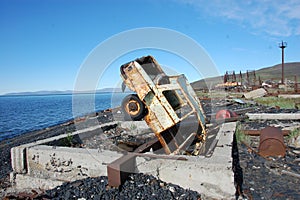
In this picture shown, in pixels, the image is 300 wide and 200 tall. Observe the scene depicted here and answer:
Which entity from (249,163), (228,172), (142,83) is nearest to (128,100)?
(142,83)

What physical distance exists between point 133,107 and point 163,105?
57 centimetres

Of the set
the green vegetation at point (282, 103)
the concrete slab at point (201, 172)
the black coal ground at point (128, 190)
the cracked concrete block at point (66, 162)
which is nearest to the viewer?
the concrete slab at point (201, 172)

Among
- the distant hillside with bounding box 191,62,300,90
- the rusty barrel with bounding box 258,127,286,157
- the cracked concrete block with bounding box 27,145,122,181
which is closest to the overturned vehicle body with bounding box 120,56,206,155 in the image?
the cracked concrete block with bounding box 27,145,122,181

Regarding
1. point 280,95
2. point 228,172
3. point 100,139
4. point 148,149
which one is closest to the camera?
point 228,172

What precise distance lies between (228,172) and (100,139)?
3.95m

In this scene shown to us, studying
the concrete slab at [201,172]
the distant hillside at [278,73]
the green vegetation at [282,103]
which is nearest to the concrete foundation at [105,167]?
the concrete slab at [201,172]

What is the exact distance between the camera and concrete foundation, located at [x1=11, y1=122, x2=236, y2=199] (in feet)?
9.59

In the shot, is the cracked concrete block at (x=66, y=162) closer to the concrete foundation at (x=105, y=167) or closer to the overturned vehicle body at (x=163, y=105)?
the concrete foundation at (x=105, y=167)

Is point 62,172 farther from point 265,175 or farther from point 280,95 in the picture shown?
point 280,95

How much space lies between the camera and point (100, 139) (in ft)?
19.7

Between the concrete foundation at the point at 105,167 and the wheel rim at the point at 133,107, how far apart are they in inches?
31.8

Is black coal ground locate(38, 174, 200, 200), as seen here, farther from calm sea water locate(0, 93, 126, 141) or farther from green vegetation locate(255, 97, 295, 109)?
green vegetation locate(255, 97, 295, 109)

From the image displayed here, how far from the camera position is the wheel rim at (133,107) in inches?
161

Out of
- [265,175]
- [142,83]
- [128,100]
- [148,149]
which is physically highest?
[142,83]
